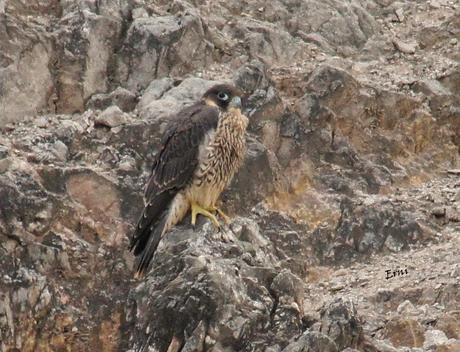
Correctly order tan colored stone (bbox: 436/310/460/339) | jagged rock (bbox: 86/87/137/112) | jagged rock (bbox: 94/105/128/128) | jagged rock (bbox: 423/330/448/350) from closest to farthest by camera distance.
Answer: jagged rock (bbox: 423/330/448/350), tan colored stone (bbox: 436/310/460/339), jagged rock (bbox: 94/105/128/128), jagged rock (bbox: 86/87/137/112)

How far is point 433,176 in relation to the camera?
1697cm

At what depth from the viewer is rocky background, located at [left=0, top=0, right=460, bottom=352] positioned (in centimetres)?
1268

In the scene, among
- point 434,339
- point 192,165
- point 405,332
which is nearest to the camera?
point 434,339

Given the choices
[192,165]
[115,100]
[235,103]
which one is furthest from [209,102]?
[115,100]

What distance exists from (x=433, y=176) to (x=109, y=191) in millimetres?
4576

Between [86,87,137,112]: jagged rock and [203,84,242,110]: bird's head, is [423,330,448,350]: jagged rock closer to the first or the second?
[203,84,242,110]: bird's head

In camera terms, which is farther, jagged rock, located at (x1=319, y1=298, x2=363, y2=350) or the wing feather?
the wing feather

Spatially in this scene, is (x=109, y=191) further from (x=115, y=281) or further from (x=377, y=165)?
(x=377, y=165)

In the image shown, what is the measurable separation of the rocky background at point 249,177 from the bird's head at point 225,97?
126 cm

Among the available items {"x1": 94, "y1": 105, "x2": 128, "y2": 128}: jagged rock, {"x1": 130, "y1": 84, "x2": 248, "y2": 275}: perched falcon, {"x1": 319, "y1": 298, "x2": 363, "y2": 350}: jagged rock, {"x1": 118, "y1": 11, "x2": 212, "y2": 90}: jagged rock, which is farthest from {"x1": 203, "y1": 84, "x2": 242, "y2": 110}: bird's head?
{"x1": 118, "y1": 11, "x2": 212, "y2": 90}: jagged rock

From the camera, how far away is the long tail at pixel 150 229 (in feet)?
44.0

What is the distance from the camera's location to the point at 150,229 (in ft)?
44.3

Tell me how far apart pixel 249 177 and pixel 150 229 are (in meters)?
2.51

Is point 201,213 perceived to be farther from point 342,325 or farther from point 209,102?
point 342,325
